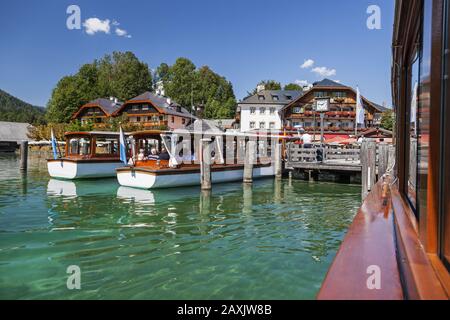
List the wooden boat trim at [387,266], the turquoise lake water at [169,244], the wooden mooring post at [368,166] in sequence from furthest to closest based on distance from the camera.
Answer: the wooden mooring post at [368,166]
the turquoise lake water at [169,244]
the wooden boat trim at [387,266]

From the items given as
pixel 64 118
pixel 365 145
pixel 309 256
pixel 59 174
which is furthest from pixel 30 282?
pixel 64 118

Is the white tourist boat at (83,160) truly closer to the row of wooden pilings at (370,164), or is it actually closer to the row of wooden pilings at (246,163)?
the row of wooden pilings at (246,163)

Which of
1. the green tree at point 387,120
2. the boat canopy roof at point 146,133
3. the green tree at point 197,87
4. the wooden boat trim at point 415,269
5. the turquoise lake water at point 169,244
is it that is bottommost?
the turquoise lake water at point 169,244

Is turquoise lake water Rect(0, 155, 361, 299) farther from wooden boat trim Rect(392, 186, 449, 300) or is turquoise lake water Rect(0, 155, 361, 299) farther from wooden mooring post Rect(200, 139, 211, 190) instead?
wooden boat trim Rect(392, 186, 449, 300)

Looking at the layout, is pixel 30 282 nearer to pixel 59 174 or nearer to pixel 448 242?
pixel 448 242

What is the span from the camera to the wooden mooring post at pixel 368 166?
1184 cm

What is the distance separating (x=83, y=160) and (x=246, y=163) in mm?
8072

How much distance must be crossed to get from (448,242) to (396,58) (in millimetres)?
4801

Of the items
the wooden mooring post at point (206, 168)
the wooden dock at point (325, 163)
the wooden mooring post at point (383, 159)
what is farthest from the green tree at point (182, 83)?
the wooden mooring post at point (383, 159)

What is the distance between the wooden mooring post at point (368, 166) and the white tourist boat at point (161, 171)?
7074mm

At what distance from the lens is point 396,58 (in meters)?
6.07
